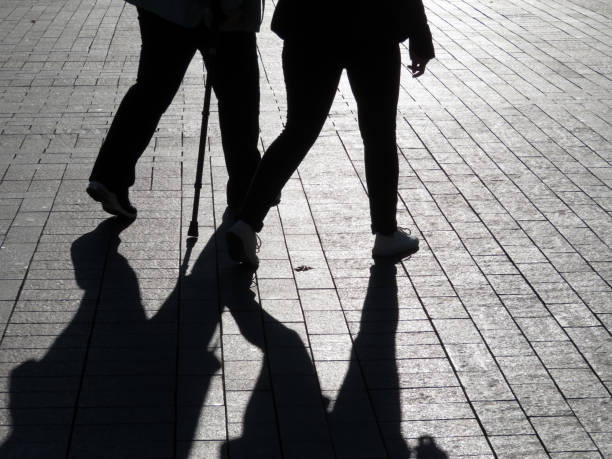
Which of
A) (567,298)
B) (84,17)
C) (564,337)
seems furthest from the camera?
(84,17)

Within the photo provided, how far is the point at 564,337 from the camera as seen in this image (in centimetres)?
474

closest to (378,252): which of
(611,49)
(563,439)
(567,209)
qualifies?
(567,209)

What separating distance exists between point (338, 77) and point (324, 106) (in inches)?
6.0

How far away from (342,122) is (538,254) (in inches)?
104

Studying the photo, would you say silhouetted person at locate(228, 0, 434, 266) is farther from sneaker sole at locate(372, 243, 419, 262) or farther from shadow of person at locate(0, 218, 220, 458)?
shadow of person at locate(0, 218, 220, 458)

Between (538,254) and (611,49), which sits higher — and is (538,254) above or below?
above

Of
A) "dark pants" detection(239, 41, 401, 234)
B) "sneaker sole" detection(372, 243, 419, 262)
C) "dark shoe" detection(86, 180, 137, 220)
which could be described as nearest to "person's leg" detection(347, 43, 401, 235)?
"dark pants" detection(239, 41, 401, 234)

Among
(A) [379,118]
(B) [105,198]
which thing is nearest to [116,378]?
(B) [105,198]

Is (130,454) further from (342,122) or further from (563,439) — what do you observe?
(342,122)

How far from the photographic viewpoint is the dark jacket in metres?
5.04

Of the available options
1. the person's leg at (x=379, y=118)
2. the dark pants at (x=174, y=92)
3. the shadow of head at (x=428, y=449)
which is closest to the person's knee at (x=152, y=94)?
the dark pants at (x=174, y=92)

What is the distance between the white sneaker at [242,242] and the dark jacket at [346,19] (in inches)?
36.7

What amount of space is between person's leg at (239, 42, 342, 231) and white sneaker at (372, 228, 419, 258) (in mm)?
595

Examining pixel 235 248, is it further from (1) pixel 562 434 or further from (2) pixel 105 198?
(1) pixel 562 434
